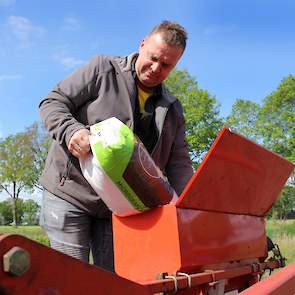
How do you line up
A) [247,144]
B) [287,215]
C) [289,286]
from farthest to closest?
[287,215], [247,144], [289,286]

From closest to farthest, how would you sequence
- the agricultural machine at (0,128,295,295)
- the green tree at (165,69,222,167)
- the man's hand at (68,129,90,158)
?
the agricultural machine at (0,128,295,295)
the man's hand at (68,129,90,158)
the green tree at (165,69,222,167)

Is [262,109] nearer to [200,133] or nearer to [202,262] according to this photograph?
[200,133]

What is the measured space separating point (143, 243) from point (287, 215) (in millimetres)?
51185

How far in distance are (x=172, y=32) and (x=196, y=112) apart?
25116 mm

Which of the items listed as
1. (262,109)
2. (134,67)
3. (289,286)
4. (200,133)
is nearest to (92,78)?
(134,67)

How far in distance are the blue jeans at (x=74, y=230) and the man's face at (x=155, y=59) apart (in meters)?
0.88

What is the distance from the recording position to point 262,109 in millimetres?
31594

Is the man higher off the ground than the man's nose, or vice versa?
the man's nose

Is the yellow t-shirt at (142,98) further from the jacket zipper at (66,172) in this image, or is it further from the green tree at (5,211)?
the green tree at (5,211)

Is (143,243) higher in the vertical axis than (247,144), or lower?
lower

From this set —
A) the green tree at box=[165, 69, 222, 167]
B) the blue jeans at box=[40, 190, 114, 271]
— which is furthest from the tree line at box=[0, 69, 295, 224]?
the blue jeans at box=[40, 190, 114, 271]

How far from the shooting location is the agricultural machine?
1966 mm

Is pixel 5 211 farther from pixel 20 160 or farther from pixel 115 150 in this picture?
pixel 115 150

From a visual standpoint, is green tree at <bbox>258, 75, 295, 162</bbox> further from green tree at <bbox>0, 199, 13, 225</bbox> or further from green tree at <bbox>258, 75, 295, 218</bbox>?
green tree at <bbox>0, 199, 13, 225</bbox>
